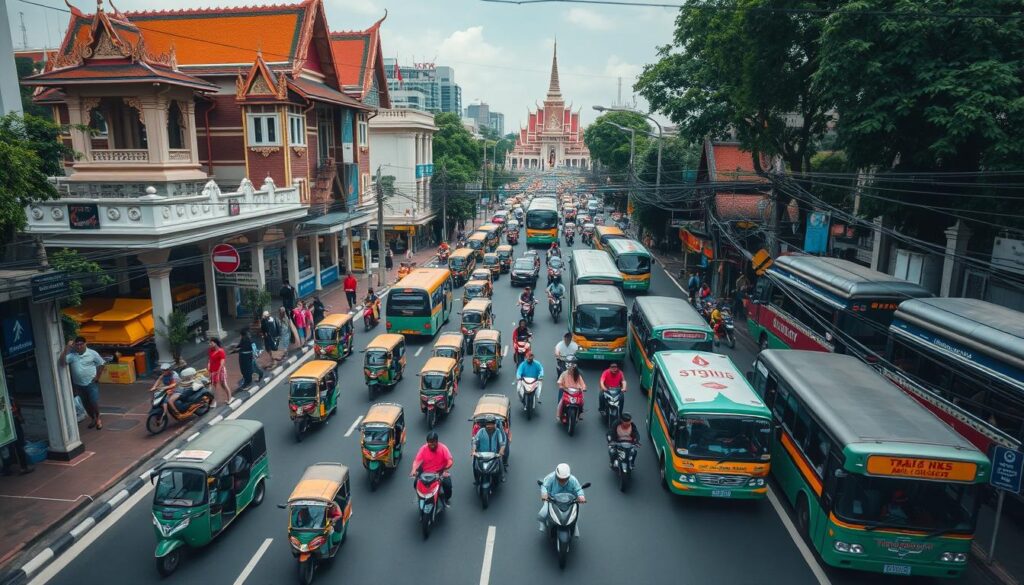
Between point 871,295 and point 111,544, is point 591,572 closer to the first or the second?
point 111,544

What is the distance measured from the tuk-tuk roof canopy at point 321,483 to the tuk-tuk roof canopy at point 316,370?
4.57 m

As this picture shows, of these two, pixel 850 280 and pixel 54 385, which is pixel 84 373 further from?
pixel 850 280

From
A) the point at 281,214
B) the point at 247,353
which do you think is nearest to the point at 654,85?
the point at 281,214

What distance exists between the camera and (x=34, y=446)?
1272cm

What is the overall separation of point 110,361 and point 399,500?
11.1 metres

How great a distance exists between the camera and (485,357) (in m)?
17.9

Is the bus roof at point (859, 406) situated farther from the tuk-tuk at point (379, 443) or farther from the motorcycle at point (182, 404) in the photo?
the motorcycle at point (182, 404)

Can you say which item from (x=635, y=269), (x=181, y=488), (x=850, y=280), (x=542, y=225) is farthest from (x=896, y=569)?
(x=542, y=225)

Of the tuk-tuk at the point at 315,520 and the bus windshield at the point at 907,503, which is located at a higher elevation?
the bus windshield at the point at 907,503

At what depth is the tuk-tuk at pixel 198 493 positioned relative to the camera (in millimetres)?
9422

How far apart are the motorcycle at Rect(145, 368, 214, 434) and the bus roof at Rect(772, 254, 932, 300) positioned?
15.5 metres

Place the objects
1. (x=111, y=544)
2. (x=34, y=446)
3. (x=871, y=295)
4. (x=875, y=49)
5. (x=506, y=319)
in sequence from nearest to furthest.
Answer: (x=111, y=544)
(x=34, y=446)
(x=871, y=295)
(x=875, y=49)
(x=506, y=319)

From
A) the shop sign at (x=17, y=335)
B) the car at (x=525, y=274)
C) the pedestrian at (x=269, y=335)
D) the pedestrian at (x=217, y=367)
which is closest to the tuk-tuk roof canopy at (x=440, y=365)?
the pedestrian at (x=217, y=367)

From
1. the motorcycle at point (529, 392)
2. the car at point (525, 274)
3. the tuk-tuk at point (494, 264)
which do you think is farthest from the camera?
the tuk-tuk at point (494, 264)
